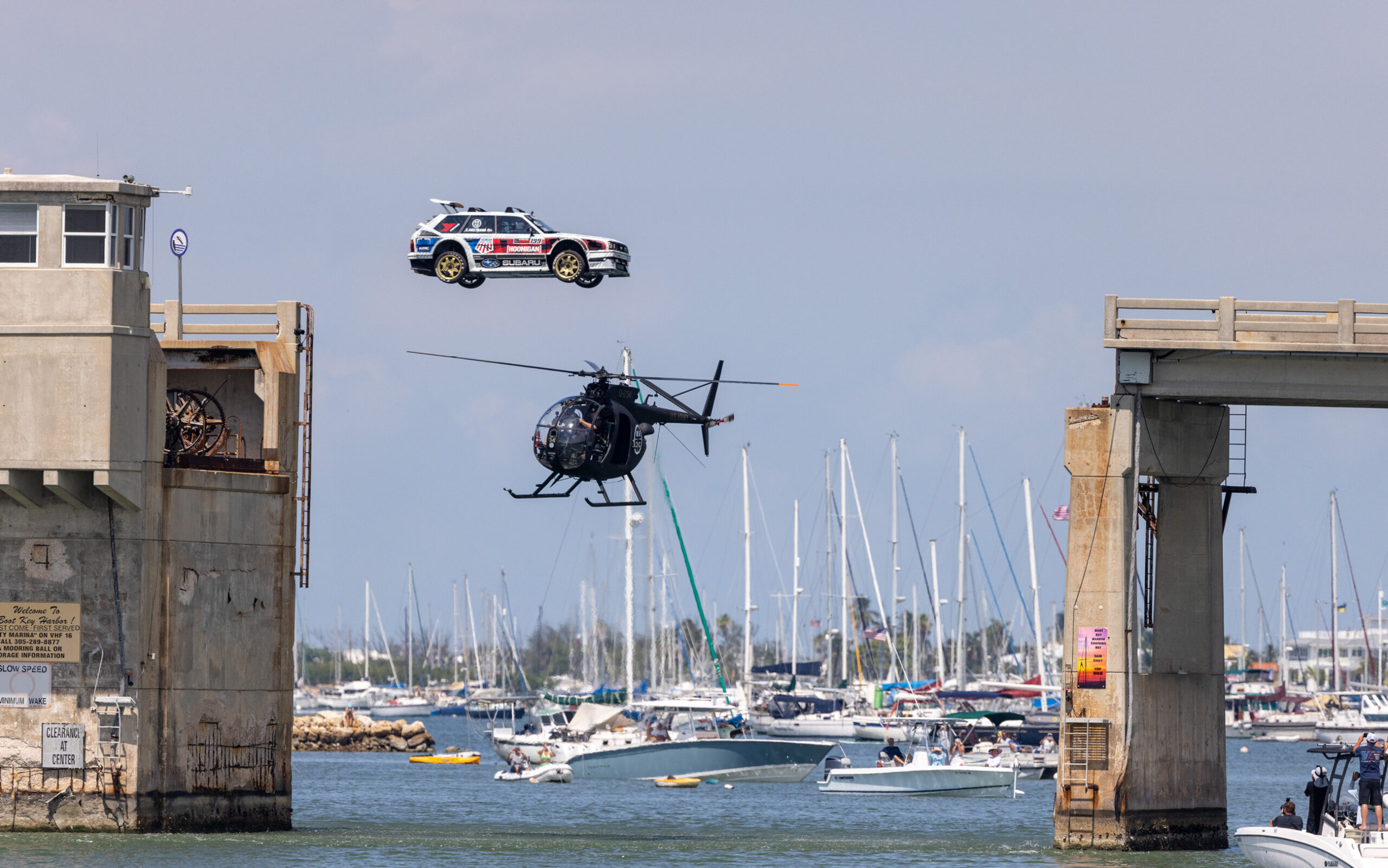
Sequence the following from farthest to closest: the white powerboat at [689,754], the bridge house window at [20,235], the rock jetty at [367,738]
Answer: the rock jetty at [367,738], the white powerboat at [689,754], the bridge house window at [20,235]

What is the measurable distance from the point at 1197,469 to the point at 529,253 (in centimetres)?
1597

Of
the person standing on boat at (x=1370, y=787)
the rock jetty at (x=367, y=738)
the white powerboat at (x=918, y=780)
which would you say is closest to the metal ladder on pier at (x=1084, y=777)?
the person standing on boat at (x=1370, y=787)

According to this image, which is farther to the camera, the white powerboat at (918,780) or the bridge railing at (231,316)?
the white powerboat at (918,780)

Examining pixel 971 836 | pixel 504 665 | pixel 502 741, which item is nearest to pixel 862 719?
pixel 502 741

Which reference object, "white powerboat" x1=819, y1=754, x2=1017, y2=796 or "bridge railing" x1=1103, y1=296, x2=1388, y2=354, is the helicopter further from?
"white powerboat" x1=819, y1=754, x2=1017, y2=796

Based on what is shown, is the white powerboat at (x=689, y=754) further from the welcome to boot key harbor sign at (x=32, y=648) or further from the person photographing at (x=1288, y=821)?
the person photographing at (x=1288, y=821)

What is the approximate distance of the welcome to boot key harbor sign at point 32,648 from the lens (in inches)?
1598

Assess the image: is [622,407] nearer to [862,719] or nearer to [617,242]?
[617,242]

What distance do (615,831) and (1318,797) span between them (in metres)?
23.5

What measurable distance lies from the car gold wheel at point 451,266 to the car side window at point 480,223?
0.65 meters

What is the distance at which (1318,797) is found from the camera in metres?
37.7

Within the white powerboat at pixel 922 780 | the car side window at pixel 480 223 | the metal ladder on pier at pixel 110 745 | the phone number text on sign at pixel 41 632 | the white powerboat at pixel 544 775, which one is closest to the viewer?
the metal ladder on pier at pixel 110 745

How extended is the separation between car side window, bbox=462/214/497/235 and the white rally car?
1cm

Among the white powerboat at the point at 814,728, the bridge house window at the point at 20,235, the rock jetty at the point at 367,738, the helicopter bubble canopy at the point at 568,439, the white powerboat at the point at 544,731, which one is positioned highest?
the bridge house window at the point at 20,235
